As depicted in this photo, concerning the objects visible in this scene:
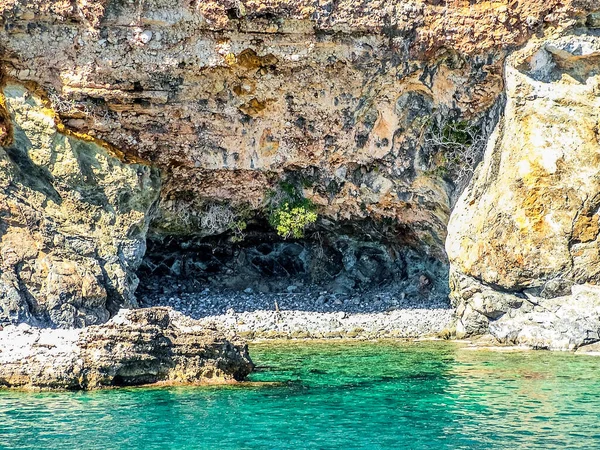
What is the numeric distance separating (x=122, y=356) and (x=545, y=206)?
13451 millimetres

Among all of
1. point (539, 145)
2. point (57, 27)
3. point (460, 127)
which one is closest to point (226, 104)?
point (57, 27)

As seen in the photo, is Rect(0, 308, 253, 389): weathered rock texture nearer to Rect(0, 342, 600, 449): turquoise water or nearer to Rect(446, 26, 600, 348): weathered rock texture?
Rect(0, 342, 600, 449): turquoise water

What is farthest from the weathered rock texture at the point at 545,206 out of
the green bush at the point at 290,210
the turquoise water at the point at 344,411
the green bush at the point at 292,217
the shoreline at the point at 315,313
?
the green bush at the point at 290,210

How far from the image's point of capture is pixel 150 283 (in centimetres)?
3469

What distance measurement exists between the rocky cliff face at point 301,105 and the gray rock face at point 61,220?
115 mm

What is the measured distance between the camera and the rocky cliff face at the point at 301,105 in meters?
25.6

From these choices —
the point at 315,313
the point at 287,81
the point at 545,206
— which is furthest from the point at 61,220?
the point at 545,206

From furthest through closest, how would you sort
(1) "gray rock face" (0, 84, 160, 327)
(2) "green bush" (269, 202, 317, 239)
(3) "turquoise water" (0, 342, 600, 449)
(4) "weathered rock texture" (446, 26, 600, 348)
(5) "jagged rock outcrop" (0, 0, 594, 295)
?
(2) "green bush" (269, 202, 317, 239) < (1) "gray rock face" (0, 84, 160, 327) < (5) "jagged rock outcrop" (0, 0, 594, 295) < (4) "weathered rock texture" (446, 26, 600, 348) < (3) "turquoise water" (0, 342, 600, 449)

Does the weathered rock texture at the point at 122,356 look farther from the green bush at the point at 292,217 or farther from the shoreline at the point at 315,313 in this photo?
the green bush at the point at 292,217

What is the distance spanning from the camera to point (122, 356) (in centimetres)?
1855

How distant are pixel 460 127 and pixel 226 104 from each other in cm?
818

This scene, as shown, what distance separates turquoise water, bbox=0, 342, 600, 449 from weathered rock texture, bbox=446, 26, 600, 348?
2692 millimetres

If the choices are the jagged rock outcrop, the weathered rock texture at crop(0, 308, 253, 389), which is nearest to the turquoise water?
the weathered rock texture at crop(0, 308, 253, 389)

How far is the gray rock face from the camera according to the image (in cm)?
2725
